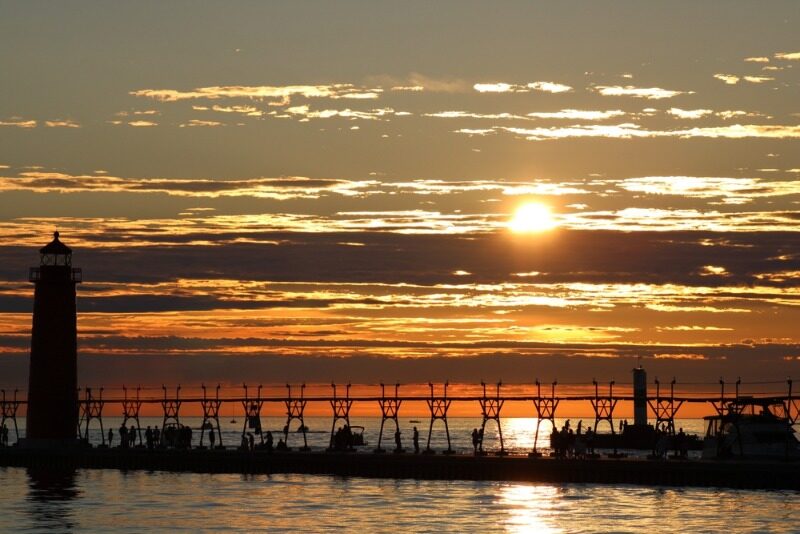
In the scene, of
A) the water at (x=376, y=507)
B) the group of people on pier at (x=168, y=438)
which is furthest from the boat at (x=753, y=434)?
A: the group of people on pier at (x=168, y=438)

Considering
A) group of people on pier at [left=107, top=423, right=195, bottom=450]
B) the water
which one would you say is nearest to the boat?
the water

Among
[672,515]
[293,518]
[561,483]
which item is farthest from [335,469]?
[672,515]

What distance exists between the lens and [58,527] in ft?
242

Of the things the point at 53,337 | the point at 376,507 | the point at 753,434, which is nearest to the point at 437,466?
the point at 376,507

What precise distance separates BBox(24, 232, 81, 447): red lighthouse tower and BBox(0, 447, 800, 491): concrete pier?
17.7ft

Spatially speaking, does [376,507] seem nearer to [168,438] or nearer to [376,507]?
[376,507]

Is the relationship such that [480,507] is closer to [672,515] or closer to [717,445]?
[672,515]

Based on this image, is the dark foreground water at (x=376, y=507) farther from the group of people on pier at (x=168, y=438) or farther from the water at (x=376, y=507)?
the group of people on pier at (x=168, y=438)

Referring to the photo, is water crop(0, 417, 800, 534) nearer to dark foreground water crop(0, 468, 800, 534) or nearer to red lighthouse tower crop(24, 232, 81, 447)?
dark foreground water crop(0, 468, 800, 534)

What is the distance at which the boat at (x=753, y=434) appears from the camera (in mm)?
93750

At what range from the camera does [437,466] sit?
324ft

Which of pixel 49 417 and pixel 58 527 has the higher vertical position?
pixel 49 417

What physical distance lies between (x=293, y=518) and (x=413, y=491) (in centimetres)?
1799

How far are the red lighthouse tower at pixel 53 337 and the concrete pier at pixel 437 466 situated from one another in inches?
213
